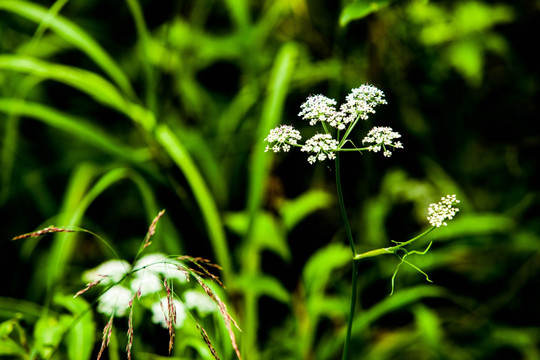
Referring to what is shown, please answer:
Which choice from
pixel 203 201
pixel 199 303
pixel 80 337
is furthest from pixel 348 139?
pixel 203 201

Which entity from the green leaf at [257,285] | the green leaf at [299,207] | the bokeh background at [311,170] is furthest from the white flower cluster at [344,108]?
the green leaf at [299,207]

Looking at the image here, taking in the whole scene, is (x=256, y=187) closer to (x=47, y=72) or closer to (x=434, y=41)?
(x=47, y=72)

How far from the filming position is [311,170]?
2250mm

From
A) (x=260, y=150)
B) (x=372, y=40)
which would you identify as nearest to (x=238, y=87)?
(x=372, y=40)

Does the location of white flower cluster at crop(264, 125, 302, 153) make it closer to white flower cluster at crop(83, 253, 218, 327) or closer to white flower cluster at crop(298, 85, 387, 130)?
white flower cluster at crop(298, 85, 387, 130)

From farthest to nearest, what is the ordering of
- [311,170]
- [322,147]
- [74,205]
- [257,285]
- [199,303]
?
[311,170]
[74,205]
[257,285]
[199,303]
[322,147]

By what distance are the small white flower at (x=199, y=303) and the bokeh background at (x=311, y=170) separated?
1.29 ft

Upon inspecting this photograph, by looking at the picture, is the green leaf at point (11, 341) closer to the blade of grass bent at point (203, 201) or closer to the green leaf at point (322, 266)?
the blade of grass bent at point (203, 201)

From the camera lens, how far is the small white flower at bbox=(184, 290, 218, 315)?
40.9 inches

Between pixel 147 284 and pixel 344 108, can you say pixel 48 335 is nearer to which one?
pixel 147 284

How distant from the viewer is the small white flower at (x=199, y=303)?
1.04 meters

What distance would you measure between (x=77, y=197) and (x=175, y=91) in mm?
824

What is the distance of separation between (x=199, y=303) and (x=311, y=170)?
129 cm

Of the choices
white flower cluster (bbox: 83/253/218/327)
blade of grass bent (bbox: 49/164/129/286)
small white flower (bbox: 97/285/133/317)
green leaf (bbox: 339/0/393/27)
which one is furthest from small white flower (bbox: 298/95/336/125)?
blade of grass bent (bbox: 49/164/129/286)
